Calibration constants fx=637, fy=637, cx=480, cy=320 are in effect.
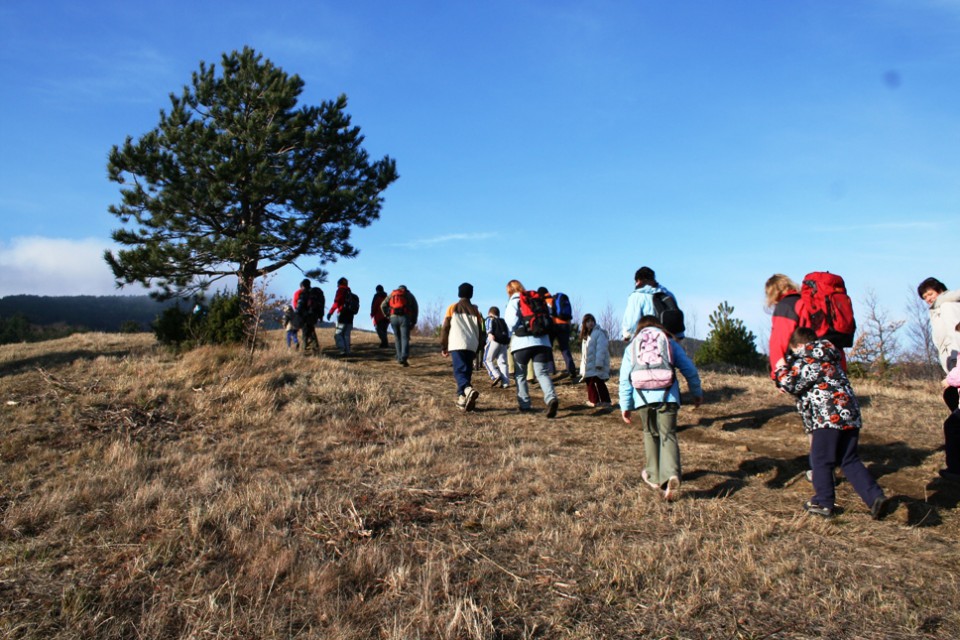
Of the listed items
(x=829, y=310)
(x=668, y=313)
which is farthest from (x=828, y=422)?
(x=668, y=313)

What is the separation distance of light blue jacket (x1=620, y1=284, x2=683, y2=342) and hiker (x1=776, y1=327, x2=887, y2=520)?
105 inches

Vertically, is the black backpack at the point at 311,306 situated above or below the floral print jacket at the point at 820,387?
above

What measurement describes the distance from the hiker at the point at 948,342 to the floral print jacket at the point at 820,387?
162cm

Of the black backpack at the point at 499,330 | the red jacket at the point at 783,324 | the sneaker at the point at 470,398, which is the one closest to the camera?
the red jacket at the point at 783,324

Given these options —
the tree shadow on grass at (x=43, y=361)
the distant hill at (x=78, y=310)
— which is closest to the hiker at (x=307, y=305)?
the tree shadow on grass at (x=43, y=361)

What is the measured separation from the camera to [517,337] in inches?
367

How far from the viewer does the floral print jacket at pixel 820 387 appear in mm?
5141

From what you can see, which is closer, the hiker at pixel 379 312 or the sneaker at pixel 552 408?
the sneaker at pixel 552 408

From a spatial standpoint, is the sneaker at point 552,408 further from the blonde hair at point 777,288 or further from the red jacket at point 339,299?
the red jacket at point 339,299

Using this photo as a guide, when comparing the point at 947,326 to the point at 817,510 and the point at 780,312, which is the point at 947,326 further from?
the point at 817,510

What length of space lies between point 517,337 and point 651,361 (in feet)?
12.0

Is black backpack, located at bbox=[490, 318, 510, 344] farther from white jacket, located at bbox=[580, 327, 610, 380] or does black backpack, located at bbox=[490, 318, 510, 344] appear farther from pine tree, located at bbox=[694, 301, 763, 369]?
pine tree, located at bbox=[694, 301, 763, 369]

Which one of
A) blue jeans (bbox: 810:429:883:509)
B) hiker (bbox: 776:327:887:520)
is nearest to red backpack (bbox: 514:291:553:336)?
hiker (bbox: 776:327:887:520)

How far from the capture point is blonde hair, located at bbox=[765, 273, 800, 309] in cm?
645
